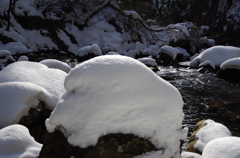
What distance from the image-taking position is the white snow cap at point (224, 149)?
7.38 ft

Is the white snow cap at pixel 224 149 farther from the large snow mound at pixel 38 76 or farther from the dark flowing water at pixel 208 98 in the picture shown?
the large snow mound at pixel 38 76

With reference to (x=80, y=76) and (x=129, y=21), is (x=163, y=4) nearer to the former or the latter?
(x=129, y=21)

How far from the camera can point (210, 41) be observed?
1706 centimetres

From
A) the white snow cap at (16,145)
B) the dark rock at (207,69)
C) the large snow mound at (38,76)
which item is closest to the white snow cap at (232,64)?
the dark rock at (207,69)

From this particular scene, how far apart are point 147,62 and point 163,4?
52.4 feet

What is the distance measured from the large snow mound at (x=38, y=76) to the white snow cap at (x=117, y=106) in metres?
1.87

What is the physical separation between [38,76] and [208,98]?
13.6ft

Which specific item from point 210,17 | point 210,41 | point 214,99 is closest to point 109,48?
point 210,41

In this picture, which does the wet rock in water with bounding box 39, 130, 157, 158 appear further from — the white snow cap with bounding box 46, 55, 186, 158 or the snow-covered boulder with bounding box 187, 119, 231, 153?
the snow-covered boulder with bounding box 187, 119, 231, 153

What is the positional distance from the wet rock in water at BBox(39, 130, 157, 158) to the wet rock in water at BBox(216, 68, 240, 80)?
23.1 feet

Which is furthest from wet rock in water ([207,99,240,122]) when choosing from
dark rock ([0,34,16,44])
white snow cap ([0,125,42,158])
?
dark rock ([0,34,16,44])

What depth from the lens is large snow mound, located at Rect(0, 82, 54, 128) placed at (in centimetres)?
332

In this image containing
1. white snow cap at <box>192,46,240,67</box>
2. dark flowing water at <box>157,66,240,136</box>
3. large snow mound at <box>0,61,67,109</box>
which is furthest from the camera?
white snow cap at <box>192,46,240,67</box>

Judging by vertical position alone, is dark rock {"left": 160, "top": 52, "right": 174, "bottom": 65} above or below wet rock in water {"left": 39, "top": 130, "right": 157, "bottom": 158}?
below
